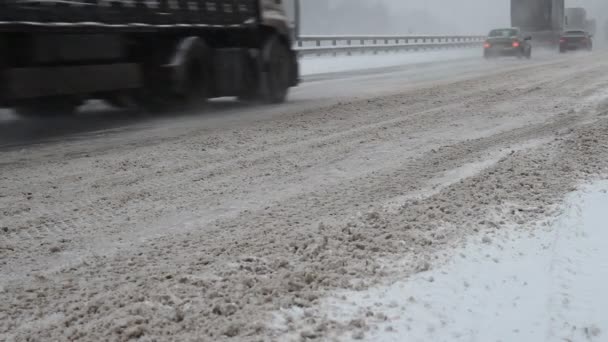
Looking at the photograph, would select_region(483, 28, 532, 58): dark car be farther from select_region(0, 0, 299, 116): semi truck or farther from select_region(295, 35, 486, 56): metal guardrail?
select_region(0, 0, 299, 116): semi truck

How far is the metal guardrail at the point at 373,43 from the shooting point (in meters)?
25.4

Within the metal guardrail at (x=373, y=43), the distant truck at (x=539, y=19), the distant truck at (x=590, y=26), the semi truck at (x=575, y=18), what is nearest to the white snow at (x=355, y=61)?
the metal guardrail at (x=373, y=43)

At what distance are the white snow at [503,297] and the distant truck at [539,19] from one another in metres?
36.8

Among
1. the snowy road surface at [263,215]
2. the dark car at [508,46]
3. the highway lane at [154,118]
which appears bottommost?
the snowy road surface at [263,215]

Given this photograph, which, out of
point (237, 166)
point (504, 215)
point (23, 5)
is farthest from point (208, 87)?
point (504, 215)

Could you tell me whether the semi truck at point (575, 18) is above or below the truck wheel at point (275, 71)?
above

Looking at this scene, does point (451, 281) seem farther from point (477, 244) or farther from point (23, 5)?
point (23, 5)

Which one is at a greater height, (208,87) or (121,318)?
(208,87)

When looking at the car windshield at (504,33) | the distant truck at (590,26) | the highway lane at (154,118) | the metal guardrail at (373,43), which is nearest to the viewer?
the highway lane at (154,118)

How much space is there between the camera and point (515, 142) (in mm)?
6555

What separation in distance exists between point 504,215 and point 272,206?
1.52 metres

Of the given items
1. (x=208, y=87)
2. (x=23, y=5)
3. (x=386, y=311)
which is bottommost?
(x=386, y=311)

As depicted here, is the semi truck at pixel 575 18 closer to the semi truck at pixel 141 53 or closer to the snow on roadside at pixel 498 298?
the semi truck at pixel 141 53

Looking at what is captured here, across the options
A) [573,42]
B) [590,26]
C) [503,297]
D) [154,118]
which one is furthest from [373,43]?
[590,26]
